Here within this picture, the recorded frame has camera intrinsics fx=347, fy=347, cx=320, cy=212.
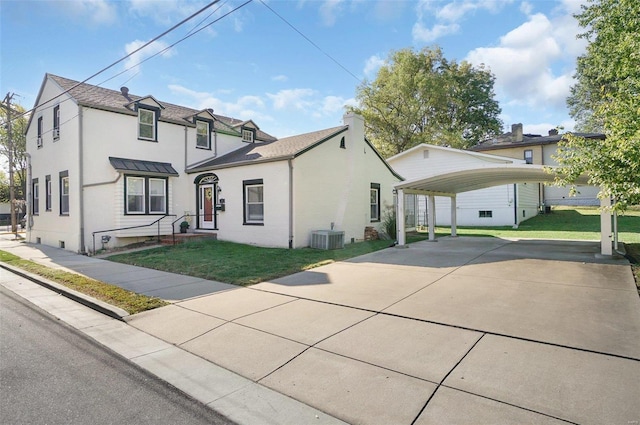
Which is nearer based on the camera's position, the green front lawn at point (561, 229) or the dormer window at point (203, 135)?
the green front lawn at point (561, 229)

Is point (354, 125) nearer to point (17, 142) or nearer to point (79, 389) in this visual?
point (79, 389)

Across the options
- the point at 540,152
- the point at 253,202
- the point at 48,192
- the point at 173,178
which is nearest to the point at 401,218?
the point at 253,202

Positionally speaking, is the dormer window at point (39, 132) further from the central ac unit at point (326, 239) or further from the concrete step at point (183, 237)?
the central ac unit at point (326, 239)

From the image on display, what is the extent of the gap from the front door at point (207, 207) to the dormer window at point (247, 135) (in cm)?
482

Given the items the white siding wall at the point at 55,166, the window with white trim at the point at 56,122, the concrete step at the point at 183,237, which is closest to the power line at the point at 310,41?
the concrete step at the point at 183,237

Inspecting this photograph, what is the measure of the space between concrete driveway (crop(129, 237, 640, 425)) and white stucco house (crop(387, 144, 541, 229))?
12861mm

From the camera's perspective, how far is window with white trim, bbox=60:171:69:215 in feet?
49.4

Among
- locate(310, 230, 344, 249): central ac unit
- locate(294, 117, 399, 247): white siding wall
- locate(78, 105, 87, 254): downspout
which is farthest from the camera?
locate(78, 105, 87, 254): downspout

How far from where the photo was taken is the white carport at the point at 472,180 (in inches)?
395

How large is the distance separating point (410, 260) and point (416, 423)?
785 centimetres

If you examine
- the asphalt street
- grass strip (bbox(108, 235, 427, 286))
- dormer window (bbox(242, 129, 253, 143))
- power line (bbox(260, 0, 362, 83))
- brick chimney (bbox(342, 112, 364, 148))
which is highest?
power line (bbox(260, 0, 362, 83))

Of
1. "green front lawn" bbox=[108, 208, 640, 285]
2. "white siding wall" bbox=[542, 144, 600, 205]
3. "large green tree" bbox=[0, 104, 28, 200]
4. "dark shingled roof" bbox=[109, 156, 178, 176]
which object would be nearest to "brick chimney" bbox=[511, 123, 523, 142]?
"white siding wall" bbox=[542, 144, 600, 205]

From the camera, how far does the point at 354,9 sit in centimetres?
1122

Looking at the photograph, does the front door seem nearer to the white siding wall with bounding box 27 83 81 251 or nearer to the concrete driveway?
the white siding wall with bounding box 27 83 81 251
